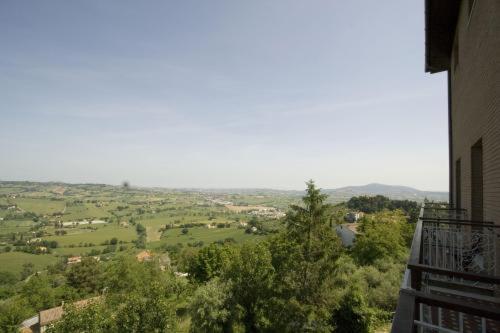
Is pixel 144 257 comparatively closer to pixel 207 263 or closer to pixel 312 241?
pixel 207 263

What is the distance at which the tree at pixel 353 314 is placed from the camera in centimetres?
1504

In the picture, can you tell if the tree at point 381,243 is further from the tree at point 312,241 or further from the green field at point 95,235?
the green field at point 95,235

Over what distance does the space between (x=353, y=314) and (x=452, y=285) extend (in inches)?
513

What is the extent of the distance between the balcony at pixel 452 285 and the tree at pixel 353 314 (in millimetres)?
10210

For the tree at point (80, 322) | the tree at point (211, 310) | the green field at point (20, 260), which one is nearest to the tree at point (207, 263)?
the tree at point (211, 310)

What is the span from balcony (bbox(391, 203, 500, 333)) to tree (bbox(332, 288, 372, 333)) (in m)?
10.2

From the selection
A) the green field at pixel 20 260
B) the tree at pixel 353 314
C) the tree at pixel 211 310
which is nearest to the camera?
the tree at pixel 353 314

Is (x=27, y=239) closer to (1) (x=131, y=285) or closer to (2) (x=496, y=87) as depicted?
(1) (x=131, y=285)

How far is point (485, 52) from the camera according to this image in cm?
436

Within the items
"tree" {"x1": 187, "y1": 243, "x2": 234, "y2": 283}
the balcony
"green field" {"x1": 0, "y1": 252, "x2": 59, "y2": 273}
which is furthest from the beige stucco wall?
"green field" {"x1": 0, "y1": 252, "x2": 59, "y2": 273}

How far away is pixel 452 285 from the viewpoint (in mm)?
4293

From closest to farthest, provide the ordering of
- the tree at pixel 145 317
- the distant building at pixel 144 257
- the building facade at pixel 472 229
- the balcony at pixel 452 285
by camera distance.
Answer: the balcony at pixel 452 285
the building facade at pixel 472 229
the tree at pixel 145 317
the distant building at pixel 144 257

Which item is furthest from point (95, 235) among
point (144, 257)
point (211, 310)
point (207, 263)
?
point (211, 310)

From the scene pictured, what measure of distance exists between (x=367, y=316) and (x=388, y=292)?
400cm
